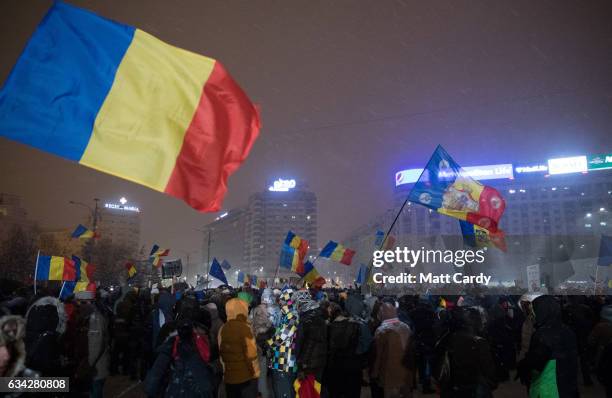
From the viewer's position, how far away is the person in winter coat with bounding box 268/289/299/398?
8.11 metres

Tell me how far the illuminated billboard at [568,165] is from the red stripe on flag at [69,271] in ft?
392

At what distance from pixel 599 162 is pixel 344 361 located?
12760 cm

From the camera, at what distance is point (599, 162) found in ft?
379

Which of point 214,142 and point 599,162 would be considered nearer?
point 214,142

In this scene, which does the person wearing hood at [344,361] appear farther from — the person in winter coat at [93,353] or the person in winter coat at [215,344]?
the person in winter coat at [93,353]

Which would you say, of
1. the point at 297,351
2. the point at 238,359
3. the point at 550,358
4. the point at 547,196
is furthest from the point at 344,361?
the point at 547,196

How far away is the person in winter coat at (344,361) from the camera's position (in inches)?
309

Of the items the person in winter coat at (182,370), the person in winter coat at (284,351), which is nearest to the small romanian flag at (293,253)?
the person in winter coat at (284,351)

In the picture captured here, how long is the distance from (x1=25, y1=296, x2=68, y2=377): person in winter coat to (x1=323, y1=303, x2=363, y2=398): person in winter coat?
13.2ft

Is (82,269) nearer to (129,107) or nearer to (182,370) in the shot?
(182,370)

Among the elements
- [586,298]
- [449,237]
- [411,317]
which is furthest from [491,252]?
[411,317]

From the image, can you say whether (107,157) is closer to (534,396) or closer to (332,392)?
(332,392)

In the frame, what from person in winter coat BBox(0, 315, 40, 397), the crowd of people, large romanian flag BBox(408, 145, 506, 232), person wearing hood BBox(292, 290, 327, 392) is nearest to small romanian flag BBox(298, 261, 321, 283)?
large romanian flag BBox(408, 145, 506, 232)

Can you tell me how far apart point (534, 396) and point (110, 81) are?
644cm
